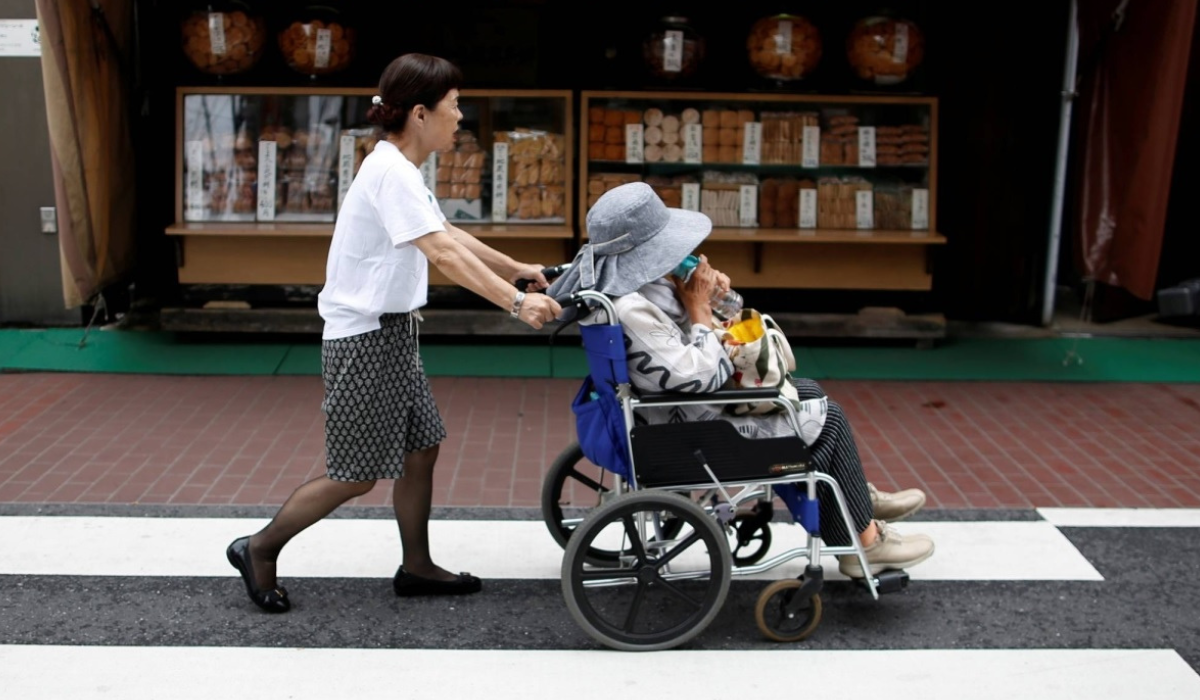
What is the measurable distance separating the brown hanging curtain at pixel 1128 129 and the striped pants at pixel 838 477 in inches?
149

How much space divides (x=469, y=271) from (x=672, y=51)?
4.40 meters

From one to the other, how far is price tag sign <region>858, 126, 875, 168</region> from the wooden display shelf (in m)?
1.91

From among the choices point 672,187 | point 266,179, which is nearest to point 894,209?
point 672,187

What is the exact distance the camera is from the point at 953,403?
7.26 metres

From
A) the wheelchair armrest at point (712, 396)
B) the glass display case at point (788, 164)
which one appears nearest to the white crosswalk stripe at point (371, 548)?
the wheelchair armrest at point (712, 396)

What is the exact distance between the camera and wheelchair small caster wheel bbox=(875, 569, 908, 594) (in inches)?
172

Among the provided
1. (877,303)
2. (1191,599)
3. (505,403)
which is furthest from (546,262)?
(1191,599)

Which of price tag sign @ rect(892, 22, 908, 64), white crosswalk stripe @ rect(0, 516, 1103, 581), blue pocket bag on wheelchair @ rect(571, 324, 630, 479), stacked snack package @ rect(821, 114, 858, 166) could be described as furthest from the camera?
stacked snack package @ rect(821, 114, 858, 166)

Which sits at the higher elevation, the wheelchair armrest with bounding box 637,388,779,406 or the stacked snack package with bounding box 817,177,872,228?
the stacked snack package with bounding box 817,177,872,228

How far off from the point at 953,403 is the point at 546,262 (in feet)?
8.71

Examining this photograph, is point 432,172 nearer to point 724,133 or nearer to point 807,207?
point 724,133

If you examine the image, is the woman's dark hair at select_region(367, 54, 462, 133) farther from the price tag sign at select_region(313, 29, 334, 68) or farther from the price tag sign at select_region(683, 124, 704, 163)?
the price tag sign at select_region(683, 124, 704, 163)

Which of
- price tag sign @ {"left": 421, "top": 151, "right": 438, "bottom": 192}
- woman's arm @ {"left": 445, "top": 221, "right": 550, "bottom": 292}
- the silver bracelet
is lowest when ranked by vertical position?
the silver bracelet

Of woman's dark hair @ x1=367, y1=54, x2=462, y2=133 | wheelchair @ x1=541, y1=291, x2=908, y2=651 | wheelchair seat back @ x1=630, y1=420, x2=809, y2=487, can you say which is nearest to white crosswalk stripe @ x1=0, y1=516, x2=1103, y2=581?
wheelchair @ x1=541, y1=291, x2=908, y2=651
